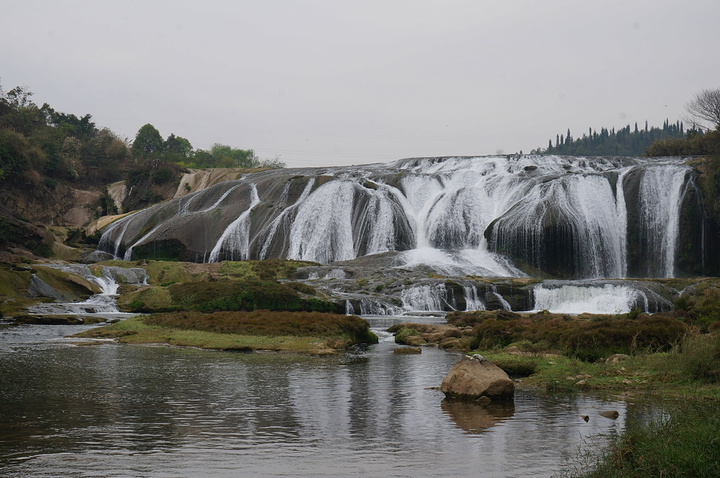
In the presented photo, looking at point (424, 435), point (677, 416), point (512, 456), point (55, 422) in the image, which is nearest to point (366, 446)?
point (424, 435)

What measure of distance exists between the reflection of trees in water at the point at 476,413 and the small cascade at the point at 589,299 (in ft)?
86.2

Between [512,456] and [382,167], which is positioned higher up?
[382,167]

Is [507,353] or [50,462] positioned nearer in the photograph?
[50,462]

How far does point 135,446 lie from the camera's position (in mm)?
9453

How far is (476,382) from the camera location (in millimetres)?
13594

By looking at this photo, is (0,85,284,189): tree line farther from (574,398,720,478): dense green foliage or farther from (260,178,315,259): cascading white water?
(574,398,720,478): dense green foliage

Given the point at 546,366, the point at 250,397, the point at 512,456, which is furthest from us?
the point at 546,366

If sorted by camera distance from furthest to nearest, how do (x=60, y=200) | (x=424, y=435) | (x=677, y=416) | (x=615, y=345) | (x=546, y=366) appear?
(x=60, y=200), (x=615, y=345), (x=546, y=366), (x=424, y=435), (x=677, y=416)

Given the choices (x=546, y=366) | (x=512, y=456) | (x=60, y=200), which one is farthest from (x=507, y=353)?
(x=60, y=200)

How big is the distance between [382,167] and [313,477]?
2831 inches

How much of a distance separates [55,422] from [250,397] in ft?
12.4

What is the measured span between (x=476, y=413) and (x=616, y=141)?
7535 inches

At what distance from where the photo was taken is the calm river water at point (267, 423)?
8656 millimetres

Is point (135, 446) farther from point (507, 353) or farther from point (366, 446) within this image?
point (507, 353)
